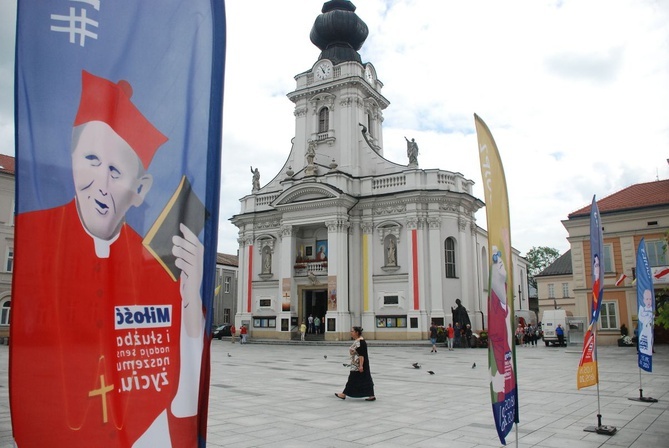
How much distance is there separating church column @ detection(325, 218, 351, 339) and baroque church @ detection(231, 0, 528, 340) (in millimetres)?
72

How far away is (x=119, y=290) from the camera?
2.38m

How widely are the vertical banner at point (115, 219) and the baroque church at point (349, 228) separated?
32791 millimetres

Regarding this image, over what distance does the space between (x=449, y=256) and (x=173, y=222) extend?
3534cm

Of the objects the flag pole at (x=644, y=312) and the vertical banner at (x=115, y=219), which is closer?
the vertical banner at (x=115, y=219)

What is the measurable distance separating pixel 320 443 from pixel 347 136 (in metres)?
35.0

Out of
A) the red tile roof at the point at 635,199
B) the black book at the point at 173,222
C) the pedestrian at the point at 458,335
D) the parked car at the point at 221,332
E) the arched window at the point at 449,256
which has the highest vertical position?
the red tile roof at the point at 635,199

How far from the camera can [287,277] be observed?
38.5 meters

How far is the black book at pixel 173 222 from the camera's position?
2539 mm

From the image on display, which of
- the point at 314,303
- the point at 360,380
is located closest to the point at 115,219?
the point at 360,380

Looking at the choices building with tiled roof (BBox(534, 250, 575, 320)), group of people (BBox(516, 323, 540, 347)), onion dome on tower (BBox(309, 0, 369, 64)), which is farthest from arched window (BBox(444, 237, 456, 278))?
building with tiled roof (BBox(534, 250, 575, 320))

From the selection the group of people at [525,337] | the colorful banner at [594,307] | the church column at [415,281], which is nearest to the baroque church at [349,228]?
the church column at [415,281]

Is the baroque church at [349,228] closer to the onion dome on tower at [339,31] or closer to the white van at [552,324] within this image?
the onion dome on tower at [339,31]

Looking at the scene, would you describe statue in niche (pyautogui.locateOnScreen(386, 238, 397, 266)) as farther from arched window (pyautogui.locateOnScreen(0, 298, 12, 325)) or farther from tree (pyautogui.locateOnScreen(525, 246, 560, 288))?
tree (pyautogui.locateOnScreen(525, 246, 560, 288))

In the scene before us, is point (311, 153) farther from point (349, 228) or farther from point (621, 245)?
point (621, 245)
